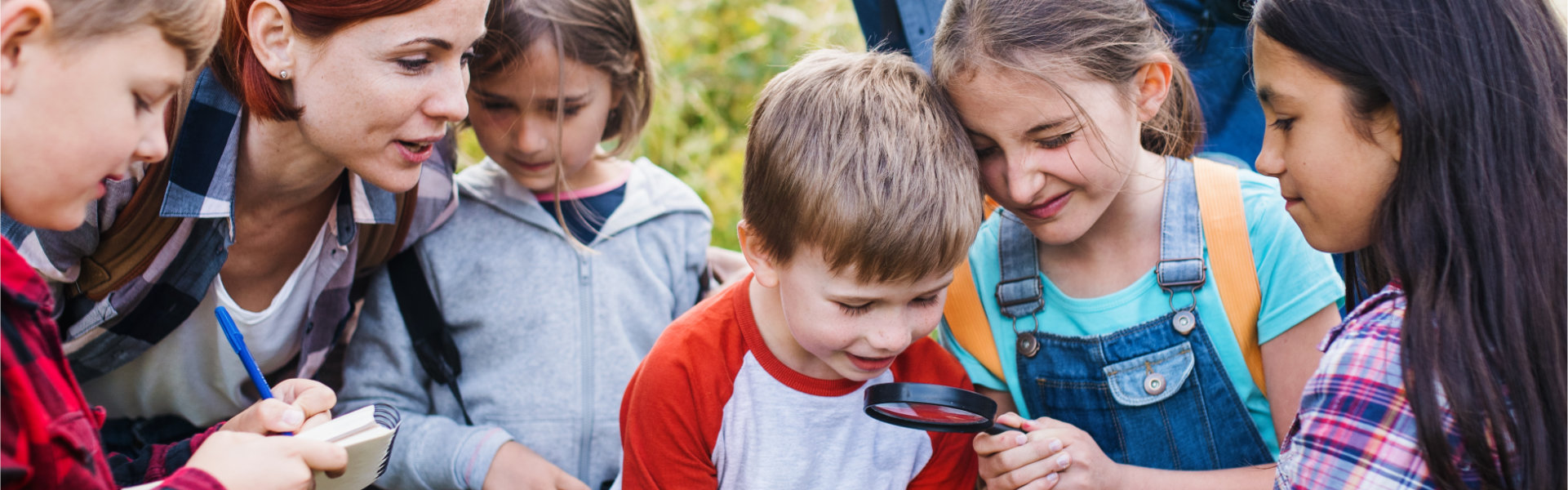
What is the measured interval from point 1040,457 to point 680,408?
64cm

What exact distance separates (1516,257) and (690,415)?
1.29m

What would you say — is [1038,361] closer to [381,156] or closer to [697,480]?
[697,480]

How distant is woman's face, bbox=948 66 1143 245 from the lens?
6.33 feet

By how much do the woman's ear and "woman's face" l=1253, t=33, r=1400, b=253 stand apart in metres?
0.29

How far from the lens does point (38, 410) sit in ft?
4.18

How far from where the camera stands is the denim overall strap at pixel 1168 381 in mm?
2080

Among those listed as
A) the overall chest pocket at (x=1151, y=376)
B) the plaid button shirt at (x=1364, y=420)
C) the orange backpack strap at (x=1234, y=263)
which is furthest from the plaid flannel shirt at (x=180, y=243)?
the plaid button shirt at (x=1364, y=420)

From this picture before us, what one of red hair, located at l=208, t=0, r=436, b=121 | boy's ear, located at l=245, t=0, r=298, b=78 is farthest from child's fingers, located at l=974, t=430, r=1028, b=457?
boy's ear, located at l=245, t=0, r=298, b=78

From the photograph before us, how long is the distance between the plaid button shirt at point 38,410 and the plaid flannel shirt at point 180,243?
0.68 metres

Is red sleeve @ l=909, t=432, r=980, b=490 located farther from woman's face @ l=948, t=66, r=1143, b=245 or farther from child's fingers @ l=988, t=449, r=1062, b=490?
woman's face @ l=948, t=66, r=1143, b=245

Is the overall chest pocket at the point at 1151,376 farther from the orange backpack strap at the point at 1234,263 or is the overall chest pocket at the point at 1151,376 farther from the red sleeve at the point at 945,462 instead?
the red sleeve at the point at 945,462

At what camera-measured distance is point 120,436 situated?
243 centimetres

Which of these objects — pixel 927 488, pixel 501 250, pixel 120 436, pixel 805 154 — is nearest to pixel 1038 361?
pixel 927 488

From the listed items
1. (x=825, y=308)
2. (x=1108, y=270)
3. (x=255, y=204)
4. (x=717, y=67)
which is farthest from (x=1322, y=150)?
(x=717, y=67)
